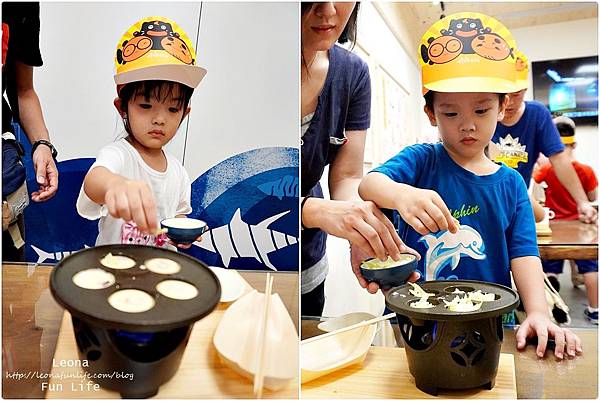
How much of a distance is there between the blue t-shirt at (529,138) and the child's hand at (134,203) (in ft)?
1.58

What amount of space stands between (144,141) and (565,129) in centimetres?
60

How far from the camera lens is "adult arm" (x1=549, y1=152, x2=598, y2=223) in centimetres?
74

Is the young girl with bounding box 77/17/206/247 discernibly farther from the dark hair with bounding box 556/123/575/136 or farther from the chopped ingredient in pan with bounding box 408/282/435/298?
the dark hair with bounding box 556/123/575/136

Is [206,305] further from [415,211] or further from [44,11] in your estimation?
[44,11]

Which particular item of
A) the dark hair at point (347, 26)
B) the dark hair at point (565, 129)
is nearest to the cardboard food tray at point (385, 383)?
the dark hair at point (565, 129)

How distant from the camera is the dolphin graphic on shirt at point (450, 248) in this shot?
2.21ft

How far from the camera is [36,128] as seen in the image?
68 cm

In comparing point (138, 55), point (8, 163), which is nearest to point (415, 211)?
point (138, 55)

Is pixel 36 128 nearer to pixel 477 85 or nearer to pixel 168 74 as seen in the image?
pixel 168 74

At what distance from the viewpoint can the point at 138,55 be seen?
0.65m

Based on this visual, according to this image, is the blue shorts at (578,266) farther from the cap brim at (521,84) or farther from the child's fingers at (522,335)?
the cap brim at (521,84)

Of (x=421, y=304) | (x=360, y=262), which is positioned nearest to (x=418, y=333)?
(x=421, y=304)

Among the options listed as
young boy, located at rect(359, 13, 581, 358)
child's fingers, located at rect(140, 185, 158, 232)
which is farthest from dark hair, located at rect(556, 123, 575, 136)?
child's fingers, located at rect(140, 185, 158, 232)

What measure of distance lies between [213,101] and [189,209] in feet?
0.51
